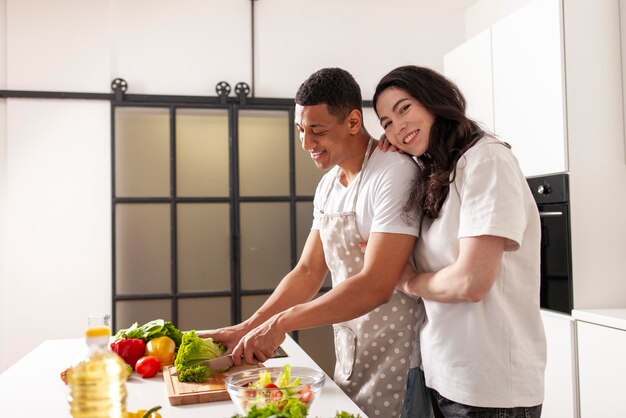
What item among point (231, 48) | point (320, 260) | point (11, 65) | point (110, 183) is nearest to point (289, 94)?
point (231, 48)

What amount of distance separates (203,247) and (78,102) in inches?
45.6

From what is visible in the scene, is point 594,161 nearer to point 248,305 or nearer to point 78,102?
point 248,305

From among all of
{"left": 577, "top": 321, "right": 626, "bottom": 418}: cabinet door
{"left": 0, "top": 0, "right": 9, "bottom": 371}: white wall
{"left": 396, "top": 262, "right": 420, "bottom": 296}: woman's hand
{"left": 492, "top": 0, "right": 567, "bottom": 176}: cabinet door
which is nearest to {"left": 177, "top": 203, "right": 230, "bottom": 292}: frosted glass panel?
{"left": 0, "top": 0, "right": 9, "bottom": 371}: white wall

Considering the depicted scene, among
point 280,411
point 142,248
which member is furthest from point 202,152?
point 280,411

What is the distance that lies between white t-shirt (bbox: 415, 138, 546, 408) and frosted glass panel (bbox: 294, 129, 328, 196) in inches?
90.7

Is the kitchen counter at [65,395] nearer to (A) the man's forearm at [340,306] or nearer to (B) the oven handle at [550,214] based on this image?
(A) the man's forearm at [340,306]

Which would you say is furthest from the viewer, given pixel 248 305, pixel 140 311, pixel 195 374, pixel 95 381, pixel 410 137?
pixel 248 305

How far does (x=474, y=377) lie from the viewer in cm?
132

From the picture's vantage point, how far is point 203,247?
3.53m

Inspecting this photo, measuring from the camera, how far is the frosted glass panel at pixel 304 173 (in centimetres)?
364

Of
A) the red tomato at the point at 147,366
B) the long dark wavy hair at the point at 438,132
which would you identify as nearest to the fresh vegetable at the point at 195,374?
the red tomato at the point at 147,366

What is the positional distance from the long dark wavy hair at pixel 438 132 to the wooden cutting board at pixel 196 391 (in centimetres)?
64

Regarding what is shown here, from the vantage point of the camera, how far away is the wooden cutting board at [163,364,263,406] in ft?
4.21

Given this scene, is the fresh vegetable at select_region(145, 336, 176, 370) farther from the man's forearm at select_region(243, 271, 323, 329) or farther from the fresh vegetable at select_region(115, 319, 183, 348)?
the man's forearm at select_region(243, 271, 323, 329)
